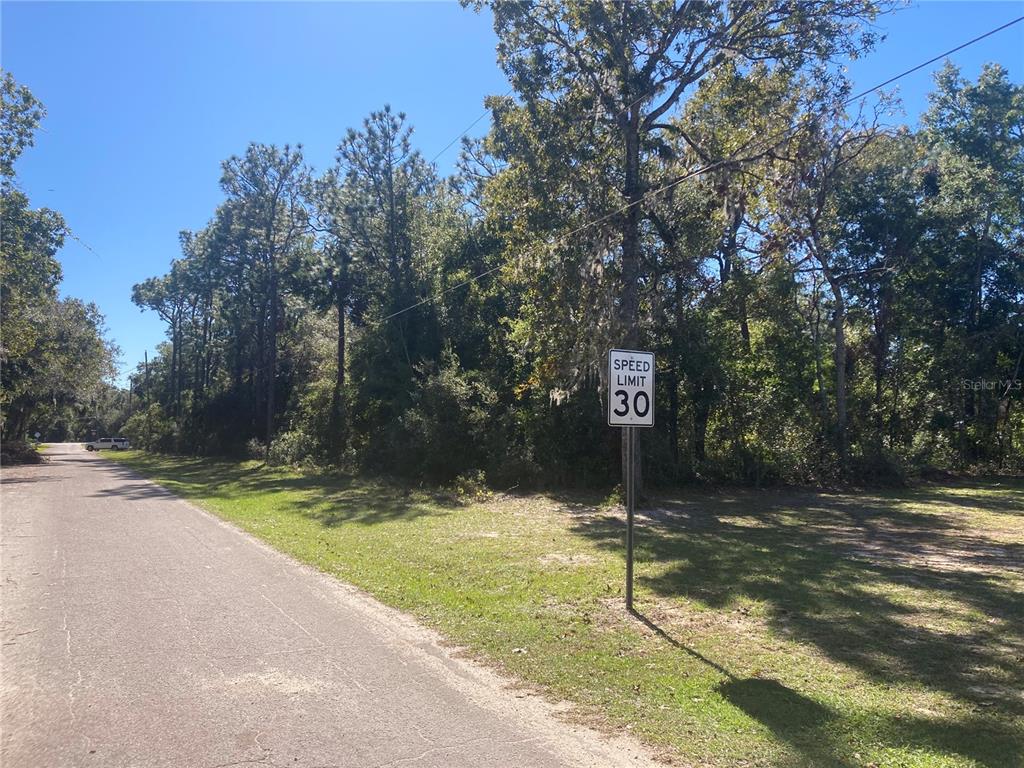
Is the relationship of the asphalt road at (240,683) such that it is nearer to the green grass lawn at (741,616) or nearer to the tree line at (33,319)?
the green grass lawn at (741,616)

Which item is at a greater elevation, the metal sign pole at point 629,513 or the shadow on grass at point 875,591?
the metal sign pole at point 629,513

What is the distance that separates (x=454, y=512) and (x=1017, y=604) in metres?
11.1

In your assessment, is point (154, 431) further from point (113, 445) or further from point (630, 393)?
point (630, 393)

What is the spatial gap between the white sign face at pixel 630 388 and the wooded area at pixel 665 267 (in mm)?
7335

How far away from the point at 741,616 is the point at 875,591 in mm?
2146

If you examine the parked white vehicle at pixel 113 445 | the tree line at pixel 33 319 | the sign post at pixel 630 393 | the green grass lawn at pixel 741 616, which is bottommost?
the parked white vehicle at pixel 113 445

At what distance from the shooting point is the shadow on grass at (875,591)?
4.71m

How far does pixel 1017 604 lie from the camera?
7.48 meters

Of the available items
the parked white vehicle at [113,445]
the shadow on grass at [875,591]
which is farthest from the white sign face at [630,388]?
the parked white vehicle at [113,445]

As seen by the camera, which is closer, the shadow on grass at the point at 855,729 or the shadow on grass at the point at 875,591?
the shadow on grass at the point at 855,729

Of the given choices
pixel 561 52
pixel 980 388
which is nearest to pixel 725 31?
pixel 561 52

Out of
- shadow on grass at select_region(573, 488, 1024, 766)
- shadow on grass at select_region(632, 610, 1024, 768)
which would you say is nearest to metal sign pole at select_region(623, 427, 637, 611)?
shadow on grass at select_region(573, 488, 1024, 766)

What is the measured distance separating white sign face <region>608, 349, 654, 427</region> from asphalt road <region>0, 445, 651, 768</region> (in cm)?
283

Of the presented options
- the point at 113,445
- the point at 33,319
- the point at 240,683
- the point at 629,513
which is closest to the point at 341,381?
the point at 33,319
